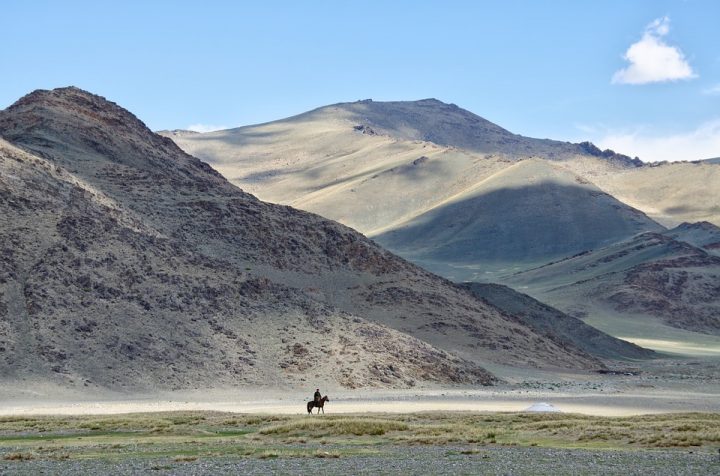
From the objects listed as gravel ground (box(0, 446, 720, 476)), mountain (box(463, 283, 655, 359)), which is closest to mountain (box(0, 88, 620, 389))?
mountain (box(463, 283, 655, 359))

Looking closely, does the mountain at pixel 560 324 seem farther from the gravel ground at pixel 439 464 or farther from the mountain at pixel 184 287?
the gravel ground at pixel 439 464

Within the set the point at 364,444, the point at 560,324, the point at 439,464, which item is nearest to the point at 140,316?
the point at 364,444

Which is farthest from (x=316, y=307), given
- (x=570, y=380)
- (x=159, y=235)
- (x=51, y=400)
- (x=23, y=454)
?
(x=23, y=454)

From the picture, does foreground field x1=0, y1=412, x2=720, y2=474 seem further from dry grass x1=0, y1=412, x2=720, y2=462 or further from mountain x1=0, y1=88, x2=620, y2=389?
mountain x1=0, y1=88, x2=620, y2=389

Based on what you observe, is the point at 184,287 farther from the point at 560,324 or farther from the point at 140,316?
the point at 560,324

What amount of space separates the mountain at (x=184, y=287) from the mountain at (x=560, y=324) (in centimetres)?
1607

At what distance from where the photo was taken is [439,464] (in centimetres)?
3281

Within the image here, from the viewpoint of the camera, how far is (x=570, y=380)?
3733 inches

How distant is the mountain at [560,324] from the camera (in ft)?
431

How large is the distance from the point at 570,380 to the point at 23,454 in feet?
216

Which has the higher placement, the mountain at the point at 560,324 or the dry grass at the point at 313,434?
the mountain at the point at 560,324

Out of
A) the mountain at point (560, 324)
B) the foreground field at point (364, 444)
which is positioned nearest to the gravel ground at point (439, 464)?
the foreground field at point (364, 444)

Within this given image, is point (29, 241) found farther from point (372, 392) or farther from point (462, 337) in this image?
point (462, 337)

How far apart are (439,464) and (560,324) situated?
104 metres
